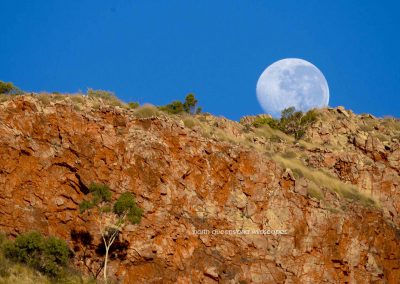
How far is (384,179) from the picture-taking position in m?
40.7

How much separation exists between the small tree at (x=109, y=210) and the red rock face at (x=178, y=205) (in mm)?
807

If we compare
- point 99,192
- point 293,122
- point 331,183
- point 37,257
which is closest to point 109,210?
point 99,192

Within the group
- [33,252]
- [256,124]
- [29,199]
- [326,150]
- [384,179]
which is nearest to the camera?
[33,252]

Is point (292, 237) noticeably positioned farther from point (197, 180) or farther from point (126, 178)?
point (126, 178)

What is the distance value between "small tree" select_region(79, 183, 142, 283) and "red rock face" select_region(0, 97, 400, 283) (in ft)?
2.65

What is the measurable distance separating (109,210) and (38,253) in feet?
14.0

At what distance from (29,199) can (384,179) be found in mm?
24169

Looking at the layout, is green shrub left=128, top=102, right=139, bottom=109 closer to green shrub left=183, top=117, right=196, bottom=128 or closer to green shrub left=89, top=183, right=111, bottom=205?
green shrub left=183, top=117, right=196, bottom=128

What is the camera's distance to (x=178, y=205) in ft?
108

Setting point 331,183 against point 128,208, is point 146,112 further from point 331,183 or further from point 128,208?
point 331,183

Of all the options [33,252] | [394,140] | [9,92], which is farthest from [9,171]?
[394,140]

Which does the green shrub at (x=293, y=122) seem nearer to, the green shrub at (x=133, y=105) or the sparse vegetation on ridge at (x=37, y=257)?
the green shrub at (x=133, y=105)

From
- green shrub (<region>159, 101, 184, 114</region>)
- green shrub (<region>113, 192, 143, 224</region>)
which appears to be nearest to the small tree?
green shrub (<region>113, 192, 143, 224</region>)

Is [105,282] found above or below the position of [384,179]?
below
